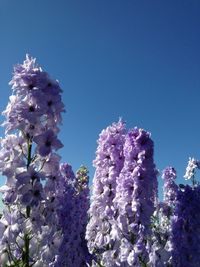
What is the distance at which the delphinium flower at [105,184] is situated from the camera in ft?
34.2

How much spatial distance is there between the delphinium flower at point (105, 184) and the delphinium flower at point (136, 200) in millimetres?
813

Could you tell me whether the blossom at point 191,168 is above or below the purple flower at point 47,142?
above

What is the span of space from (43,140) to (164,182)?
9.90m

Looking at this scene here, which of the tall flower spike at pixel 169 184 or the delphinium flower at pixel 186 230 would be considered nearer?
the delphinium flower at pixel 186 230

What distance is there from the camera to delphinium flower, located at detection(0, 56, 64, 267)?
650 cm

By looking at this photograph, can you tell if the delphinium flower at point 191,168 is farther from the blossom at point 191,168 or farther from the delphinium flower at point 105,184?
the delphinium flower at point 105,184

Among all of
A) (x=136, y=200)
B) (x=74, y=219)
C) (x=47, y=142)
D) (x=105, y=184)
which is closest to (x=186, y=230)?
(x=105, y=184)

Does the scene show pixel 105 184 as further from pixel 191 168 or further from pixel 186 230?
pixel 191 168

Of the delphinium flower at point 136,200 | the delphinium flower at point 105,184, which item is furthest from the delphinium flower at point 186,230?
the delphinium flower at point 105,184

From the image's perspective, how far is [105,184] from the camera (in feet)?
35.1

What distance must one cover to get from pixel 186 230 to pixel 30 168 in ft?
20.6

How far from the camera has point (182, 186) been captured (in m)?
12.1

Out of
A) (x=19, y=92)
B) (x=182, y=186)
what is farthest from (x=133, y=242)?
(x=19, y=92)

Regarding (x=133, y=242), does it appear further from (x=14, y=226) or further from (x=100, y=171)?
(x=14, y=226)
